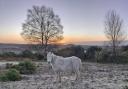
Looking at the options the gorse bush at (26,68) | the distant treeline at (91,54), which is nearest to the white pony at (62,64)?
the gorse bush at (26,68)

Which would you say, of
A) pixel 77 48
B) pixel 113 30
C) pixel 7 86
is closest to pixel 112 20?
pixel 113 30

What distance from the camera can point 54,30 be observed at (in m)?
58.9

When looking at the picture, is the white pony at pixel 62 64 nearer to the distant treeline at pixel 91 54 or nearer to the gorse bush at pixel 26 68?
the gorse bush at pixel 26 68

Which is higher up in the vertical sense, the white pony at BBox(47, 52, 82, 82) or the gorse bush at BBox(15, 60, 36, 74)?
the white pony at BBox(47, 52, 82, 82)

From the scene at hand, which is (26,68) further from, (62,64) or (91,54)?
(91,54)

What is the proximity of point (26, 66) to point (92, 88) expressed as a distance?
10754 mm

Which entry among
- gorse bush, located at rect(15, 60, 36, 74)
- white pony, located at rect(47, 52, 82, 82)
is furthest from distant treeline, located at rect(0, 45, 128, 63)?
white pony, located at rect(47, 52, 82, 82)

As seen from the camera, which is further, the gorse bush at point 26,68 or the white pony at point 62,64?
the gorse bush at point 26,68

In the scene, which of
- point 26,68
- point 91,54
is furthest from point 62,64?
point 91,54

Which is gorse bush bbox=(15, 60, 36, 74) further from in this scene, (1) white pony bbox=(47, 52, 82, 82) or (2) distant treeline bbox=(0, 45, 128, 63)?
(2) distant treeline bbox=(0, 45, 128, 63)

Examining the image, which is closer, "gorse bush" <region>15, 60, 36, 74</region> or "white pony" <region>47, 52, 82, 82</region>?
"white pony" <region>47, 52, 82, 82</region>

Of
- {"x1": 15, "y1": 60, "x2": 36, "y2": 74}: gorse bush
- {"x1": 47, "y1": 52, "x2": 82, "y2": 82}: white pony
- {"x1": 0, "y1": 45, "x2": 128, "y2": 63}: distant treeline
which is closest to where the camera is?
A: {"x1": 47, "y1": 52, "x2": 82, "y2": 82}: white pony

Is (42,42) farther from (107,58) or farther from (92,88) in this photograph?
(92,88)

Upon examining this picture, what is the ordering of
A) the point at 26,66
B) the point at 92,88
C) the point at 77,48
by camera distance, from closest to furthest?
1. the point at 92,88
2. the point at 26,66
3. the point at 77,48
